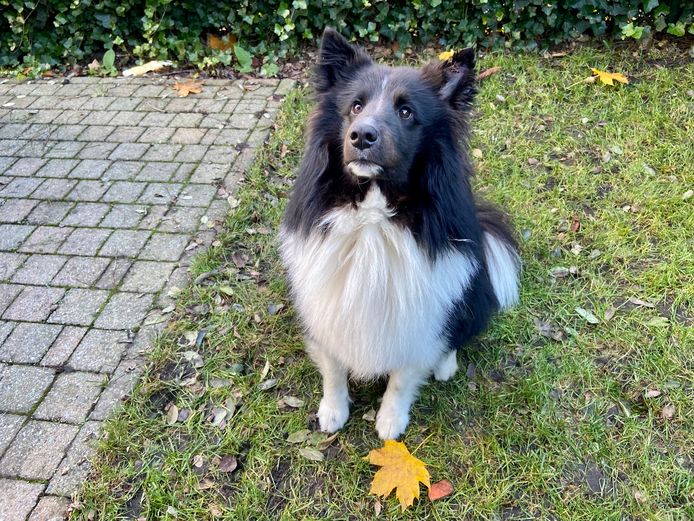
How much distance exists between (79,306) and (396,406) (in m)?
1.87

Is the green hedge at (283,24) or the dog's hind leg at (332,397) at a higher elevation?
the green hedge at (283,24)

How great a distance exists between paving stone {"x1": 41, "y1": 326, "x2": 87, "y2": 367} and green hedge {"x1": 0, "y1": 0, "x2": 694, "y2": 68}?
136 inches

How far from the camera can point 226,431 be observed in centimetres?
238

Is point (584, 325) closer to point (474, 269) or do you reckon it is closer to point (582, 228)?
point (582, 228)

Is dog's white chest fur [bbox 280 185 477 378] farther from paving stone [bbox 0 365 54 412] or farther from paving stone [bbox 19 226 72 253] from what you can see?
paving stone [bbox 19 226 72 253]

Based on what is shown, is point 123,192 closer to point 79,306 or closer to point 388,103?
point 79,306

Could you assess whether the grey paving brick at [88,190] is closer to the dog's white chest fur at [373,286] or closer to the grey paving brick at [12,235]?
the grey paving brick at [12,235]

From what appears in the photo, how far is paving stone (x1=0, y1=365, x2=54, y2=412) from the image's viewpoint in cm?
245

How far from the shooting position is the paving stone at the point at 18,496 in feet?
6.80

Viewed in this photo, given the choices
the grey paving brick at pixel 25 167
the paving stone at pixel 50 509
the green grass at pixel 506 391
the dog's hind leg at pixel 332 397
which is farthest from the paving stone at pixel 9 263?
the dog's hind leg at pixel 332 397

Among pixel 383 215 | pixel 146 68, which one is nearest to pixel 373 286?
pixel 383 215

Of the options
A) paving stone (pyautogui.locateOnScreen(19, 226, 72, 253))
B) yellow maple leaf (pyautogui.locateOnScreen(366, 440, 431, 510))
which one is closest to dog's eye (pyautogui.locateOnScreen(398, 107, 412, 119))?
yellow maple leaf (pyautogui.locateOnScreen(366, 440, 431, 510))

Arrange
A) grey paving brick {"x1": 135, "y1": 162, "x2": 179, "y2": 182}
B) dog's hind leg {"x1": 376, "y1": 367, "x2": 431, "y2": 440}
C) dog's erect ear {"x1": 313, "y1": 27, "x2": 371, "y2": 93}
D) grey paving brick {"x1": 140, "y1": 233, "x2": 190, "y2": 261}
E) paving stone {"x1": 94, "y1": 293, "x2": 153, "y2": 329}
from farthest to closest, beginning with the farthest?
grey paving brick {"x1": 135, "y1": 162, "x2": 179, "y2": 182}
grey paving brick {"x1": 140, "y1": 233, "x2": 190, "y2": 261}
paving stone {"x1": 94, "y1": 293, "x2": 153, "y2": 329}
dog's hind leg {"x1": 376, "y1": 367, "x2": 431, "y2": 440}
dog's erect ear {"x1": 313, "y1": 27, "x2": 371, "y2": 93}

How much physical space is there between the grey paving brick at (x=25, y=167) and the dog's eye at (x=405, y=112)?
3335 mm
